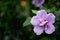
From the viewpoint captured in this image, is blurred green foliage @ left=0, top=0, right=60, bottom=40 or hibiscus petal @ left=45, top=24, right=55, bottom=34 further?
blurred green foliage @ left=0, top=0, right=60, bottom=40

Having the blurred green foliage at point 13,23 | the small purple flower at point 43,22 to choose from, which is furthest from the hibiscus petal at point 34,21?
the blurred green foliage at point 13,23

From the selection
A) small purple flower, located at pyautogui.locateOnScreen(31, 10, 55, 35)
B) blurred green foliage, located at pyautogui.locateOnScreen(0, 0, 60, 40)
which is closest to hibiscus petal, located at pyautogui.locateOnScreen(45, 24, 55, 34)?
small purple flower, located at pyautogui.locateOnScreen(31, 10, 55, 35)

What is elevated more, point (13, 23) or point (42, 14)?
point (42, 14)

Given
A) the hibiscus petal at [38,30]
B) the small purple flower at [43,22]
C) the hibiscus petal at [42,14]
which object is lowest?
the hibiscus petal at [38,30]

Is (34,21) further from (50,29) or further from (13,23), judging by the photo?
(13,23)

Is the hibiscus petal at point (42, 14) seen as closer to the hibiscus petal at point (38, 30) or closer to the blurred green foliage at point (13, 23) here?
the hibiscus petal at point (38, 30)

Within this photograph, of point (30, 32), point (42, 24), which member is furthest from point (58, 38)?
point (30, 32)

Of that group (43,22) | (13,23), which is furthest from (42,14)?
(13,23)

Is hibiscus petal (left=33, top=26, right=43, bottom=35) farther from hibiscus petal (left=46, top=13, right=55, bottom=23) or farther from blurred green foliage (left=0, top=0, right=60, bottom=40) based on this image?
blurred green foliage (left=0, top=0, right=60, bottom=40)
